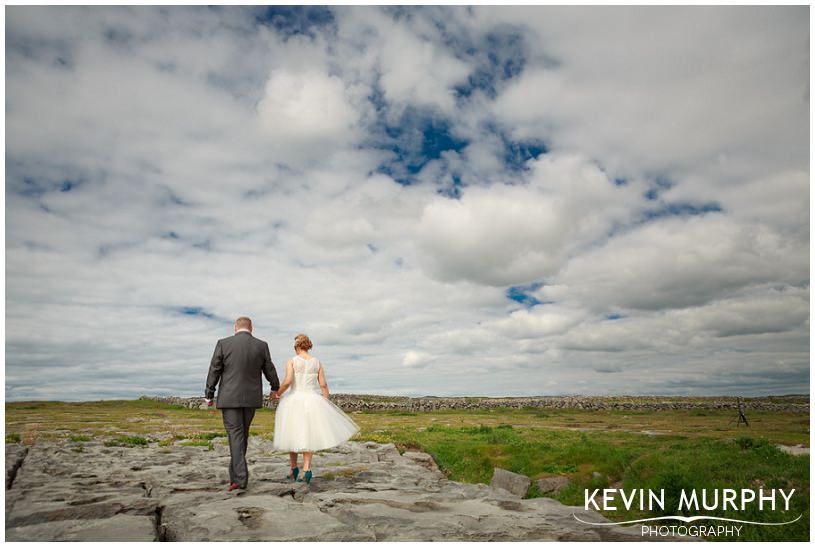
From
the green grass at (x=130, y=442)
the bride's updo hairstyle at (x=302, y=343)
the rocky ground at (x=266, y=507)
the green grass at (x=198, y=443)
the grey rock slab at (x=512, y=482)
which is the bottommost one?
the grey rock slab at (x=512, y=482)

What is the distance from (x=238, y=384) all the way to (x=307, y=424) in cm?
175

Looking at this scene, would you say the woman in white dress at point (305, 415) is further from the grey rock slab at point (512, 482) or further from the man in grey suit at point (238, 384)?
the grey rock slab at point (512, 482)

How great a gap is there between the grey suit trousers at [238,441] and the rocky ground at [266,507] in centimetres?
37

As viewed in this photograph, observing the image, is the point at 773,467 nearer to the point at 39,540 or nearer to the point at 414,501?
the point at 414,501

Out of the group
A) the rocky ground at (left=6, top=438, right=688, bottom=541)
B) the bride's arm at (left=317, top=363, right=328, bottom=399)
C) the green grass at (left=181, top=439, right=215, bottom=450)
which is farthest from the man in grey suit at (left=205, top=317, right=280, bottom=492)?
the green grass at (left=181, top=439, right=215, bottom=450)

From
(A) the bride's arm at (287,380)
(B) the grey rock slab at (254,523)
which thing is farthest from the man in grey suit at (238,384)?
(B) the grey rock slab at (254,523)

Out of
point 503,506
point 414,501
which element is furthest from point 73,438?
point 503,506

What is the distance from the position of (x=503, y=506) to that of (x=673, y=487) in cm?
404

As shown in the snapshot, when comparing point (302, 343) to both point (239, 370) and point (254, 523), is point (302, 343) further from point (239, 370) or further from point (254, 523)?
point (254, 523)

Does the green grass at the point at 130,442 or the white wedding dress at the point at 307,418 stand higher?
the white wedding dress at the point at 307,418

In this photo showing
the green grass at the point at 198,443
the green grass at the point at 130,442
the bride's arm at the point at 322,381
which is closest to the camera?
the bride's arm at the point at 322,381

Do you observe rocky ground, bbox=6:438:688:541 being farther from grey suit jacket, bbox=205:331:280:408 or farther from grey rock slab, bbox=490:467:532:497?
grey suit jacket, bbox=205:331:280:408

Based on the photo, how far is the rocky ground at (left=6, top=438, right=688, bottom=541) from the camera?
740 cm

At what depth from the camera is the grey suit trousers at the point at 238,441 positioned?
1045 centimetres
